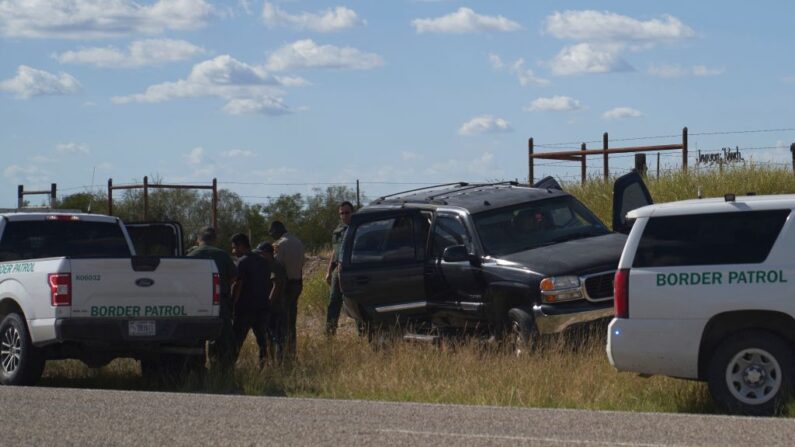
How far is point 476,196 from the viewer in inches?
616

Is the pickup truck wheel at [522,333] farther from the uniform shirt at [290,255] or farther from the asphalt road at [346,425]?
the uniform shirt at [290,255]

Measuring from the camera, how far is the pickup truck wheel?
13.5 m

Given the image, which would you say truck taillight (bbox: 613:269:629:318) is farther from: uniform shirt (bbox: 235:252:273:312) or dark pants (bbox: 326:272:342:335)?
dark pants (bbox: 326:272:342:335)

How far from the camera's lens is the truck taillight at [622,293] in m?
11.1

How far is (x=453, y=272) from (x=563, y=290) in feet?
5.53

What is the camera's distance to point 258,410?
427 inches

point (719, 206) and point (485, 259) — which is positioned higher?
point (719, 206)

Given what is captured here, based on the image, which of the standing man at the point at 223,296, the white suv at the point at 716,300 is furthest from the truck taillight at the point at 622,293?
the standing man at the point at 223,296

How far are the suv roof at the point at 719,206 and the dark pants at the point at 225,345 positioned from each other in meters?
5.77

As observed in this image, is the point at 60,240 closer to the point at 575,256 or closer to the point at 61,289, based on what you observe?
the point at 61,289

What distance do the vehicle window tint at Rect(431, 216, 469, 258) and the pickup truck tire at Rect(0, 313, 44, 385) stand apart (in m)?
4.68

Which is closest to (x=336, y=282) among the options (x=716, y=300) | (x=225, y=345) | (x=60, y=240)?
(x=225, y=345)

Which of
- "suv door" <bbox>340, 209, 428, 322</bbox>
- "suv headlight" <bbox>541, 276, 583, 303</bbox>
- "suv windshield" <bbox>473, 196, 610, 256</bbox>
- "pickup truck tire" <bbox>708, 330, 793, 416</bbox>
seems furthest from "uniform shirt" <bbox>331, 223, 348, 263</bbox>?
"pickup truck tire" <bbox>708, 330, 793, 416</bbox>

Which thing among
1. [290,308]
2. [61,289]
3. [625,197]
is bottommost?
[290,308]
